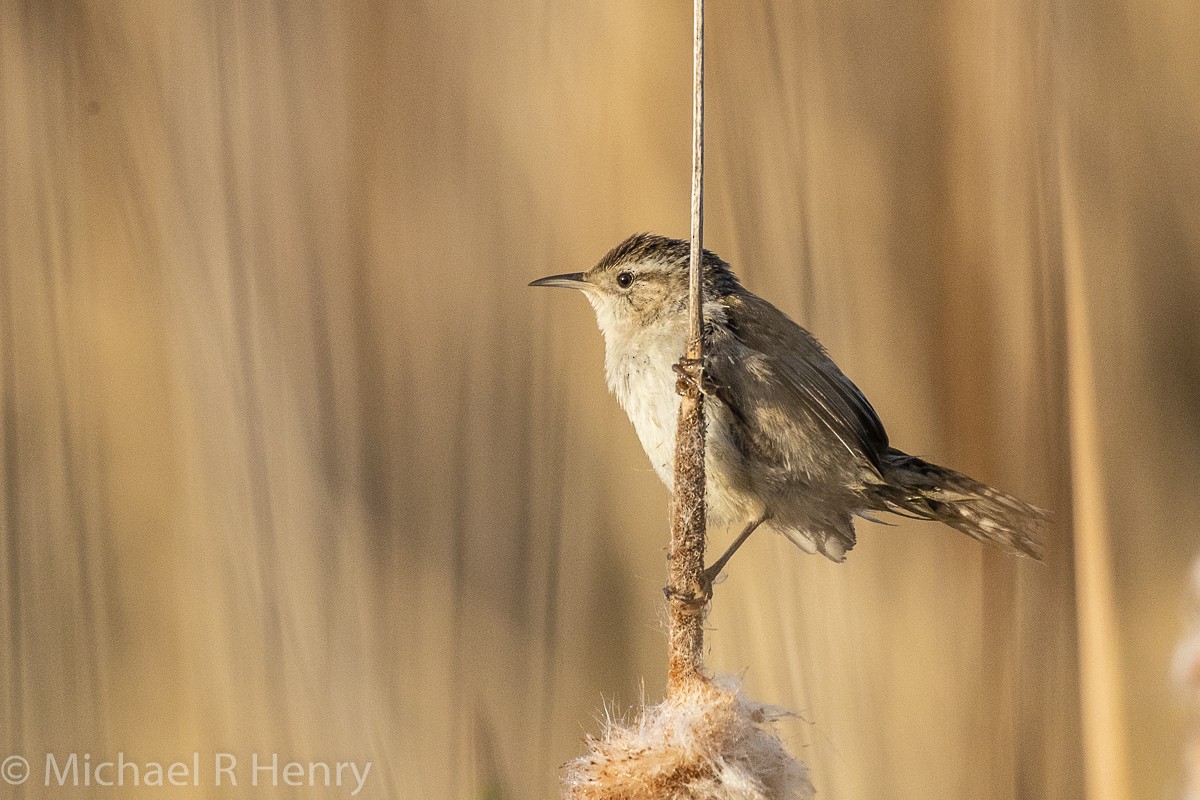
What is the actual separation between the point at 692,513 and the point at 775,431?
0.75 metres

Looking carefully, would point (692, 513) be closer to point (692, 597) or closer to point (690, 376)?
point (692, 597)

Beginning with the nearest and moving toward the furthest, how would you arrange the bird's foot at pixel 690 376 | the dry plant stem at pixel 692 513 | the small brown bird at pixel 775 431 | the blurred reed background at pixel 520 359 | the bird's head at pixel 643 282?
the dry plant stem at pixel 692 513, the bird's foot at pixel 690 376, the small brown bird at pixel 775 431, the bird's head at pixel 643 282, the blurred reed background at pixel 520 359

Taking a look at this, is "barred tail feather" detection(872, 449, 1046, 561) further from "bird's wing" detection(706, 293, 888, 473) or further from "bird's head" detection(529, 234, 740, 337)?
"bird's head" detection(529, 234, 740, 337)

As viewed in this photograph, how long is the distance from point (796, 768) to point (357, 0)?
2.30 metres

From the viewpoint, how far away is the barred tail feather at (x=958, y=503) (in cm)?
192

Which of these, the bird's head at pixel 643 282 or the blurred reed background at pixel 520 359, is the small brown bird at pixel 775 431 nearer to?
the bird's head at pixel 643 282

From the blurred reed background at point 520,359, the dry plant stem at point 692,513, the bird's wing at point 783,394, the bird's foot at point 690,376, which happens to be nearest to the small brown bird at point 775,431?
the bird's wing at point 783,394

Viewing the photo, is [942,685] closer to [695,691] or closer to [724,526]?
[724,526]


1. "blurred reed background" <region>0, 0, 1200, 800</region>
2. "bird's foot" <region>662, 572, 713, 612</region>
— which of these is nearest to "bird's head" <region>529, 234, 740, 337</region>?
"blurred reed background" <region>0, 0, 1200, 800</region>

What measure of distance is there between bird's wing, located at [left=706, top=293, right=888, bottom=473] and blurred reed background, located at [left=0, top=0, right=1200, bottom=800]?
1.60 feet

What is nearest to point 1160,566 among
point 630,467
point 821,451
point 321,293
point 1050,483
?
point 1050,483

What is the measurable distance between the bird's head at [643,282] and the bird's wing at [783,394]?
0.52ft

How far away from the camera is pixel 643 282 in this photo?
7.91ft

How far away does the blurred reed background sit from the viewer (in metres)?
2.48
